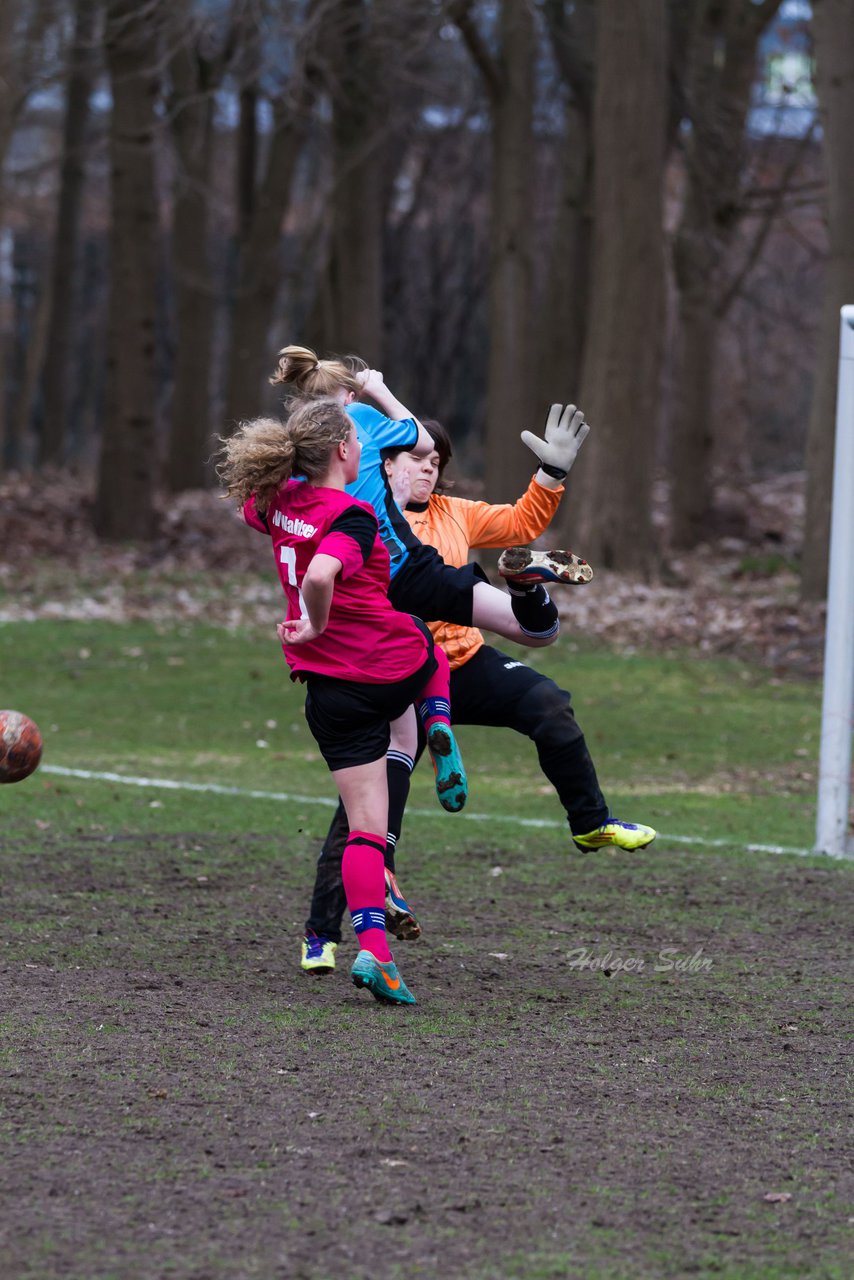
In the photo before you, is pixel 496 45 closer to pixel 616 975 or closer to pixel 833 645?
pixel 833 645

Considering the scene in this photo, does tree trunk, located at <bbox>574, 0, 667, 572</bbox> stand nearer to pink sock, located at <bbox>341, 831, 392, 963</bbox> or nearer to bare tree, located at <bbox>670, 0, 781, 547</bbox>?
bare tree, located at <bbox>670, 0, 781, 547</bbox>

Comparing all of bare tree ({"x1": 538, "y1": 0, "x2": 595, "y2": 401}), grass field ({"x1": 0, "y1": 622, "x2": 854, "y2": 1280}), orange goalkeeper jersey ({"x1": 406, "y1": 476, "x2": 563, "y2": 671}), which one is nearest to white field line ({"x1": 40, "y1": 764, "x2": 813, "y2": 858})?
grass field ({"x1": 0, "y1": 622, "x2": 854, "y2": 1280})

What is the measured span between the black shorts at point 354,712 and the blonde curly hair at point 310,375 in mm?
951

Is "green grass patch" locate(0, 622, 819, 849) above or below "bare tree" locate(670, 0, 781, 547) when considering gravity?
below

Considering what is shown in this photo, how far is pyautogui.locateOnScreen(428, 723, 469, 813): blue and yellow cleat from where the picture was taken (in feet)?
18.8

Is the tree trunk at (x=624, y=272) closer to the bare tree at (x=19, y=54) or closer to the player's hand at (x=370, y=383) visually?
the bare tree at (x=19, y=54)

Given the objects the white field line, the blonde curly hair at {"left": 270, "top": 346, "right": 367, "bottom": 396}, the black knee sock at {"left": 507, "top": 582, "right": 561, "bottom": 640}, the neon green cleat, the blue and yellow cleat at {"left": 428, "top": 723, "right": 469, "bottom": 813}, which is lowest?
the white field line

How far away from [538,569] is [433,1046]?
169 centimetres

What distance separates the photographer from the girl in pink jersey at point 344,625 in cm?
529

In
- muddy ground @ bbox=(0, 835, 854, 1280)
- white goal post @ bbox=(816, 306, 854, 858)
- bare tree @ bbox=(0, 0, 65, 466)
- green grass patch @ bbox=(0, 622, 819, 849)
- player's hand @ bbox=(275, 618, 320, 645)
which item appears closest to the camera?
muddy ground @ bbox=(0, 835, 854, 1280)

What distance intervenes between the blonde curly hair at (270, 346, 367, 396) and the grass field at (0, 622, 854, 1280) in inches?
80.4

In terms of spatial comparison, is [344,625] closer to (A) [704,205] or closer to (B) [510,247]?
(B) [510,247]

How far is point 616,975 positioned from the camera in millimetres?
6219

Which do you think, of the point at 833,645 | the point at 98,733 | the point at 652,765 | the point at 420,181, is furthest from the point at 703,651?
the point at 420,181
